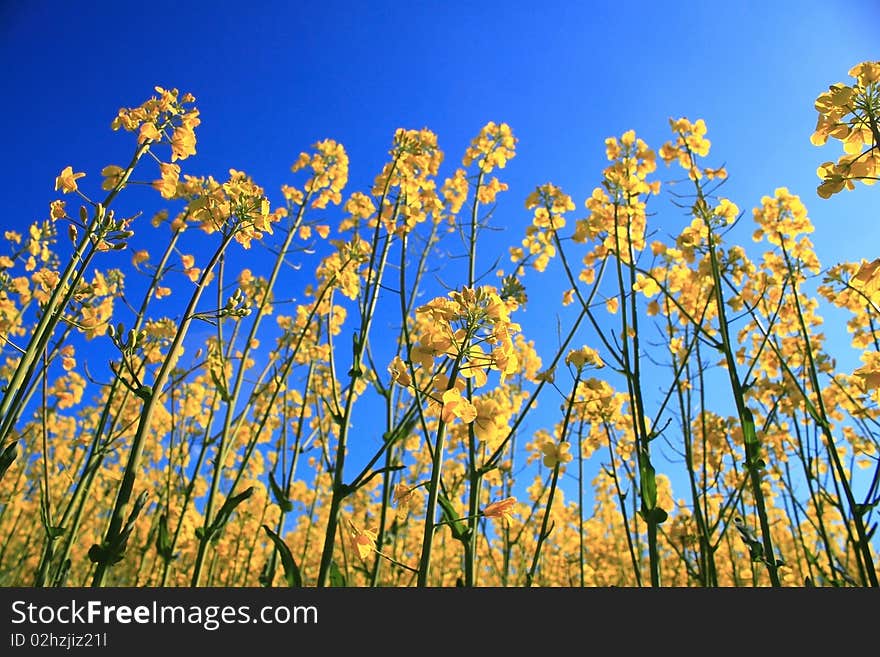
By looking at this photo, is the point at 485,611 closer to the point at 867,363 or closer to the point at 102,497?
the point at 867,363

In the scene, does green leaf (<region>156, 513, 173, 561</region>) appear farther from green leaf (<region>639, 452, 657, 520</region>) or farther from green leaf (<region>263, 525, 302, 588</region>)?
green leaf (<region>639, 452, 657, 520</region>)

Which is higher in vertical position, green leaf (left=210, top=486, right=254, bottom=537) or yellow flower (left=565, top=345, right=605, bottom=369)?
yellow flower (left=565, top=345, right=605, bottom=369)

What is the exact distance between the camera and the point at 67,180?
232 centimetres

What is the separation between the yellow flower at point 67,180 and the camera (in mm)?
2311

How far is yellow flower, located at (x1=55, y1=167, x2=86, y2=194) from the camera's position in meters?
2.31

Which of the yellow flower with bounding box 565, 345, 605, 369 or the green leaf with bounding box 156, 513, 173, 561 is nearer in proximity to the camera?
the green leaf with bounding box 156, 513, 173, 561

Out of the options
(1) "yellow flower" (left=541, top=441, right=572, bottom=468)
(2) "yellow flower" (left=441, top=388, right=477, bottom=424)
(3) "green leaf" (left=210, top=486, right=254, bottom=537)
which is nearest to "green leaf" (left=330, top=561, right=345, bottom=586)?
(3) "green leaf" (left=210, top=486, right=254, bottom=537)

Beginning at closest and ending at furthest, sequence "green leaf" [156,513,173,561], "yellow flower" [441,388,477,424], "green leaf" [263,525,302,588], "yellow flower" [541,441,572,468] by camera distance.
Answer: "yellow flower" [441,388,477,424], "green leaf" [263,525,302,588], "green leaf" [156,513,173,561], "yellow flower" [541,441,572,468]

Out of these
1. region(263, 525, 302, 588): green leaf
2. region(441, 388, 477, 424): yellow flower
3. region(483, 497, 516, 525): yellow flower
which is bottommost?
region(263, 525, 302, 588): green leaf

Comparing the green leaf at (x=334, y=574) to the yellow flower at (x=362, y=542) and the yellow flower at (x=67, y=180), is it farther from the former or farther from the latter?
the yellow flower at (x=67, y=180)

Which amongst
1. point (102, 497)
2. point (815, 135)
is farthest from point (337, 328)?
point (102, 497)

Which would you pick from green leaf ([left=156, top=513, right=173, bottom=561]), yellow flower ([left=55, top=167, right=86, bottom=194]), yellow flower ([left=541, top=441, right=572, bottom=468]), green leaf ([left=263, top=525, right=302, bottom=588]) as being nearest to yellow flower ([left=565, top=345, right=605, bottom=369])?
yellow flower ([left=541, top=441, right=572, bottom=468])

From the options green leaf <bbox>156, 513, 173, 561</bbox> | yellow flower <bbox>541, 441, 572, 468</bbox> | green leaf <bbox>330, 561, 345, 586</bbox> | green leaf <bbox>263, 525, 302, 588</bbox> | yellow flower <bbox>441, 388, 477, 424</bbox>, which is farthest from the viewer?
yellow flower <bbox>541, 441, 572, 468</bbox>

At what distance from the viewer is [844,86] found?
190 cm
